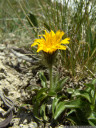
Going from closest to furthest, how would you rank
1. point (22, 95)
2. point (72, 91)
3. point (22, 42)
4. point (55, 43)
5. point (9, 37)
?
point (55, 43) < point (72, 91) < point (22, 95) < point (22, 42) < point (9, 37)

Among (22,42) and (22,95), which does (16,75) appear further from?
(22,42)

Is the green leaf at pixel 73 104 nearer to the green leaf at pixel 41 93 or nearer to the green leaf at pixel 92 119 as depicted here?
the green leaf at pixel 92 119

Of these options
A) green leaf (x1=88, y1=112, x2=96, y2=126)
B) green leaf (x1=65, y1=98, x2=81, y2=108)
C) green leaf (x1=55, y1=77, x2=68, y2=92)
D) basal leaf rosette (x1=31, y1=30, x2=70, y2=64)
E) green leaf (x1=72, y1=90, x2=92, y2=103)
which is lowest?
green leaf (x1=88, y1=112, x2=96, y2=126)

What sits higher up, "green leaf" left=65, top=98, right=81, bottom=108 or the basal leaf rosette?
the basal leaf rosette

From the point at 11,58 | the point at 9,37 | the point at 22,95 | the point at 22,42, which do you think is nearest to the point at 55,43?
the point at 22,95

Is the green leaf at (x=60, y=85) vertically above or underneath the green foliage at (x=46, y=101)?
above

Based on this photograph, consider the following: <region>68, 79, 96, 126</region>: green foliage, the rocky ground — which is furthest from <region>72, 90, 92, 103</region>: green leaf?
the rocky ground

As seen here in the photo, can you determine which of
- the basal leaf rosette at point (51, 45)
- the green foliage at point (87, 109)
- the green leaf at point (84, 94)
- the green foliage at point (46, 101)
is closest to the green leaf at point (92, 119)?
the green foliage at point (87, 109)

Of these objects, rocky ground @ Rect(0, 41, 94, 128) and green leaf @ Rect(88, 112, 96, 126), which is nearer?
green leaf @ Rect(88, 112, 96, 126)

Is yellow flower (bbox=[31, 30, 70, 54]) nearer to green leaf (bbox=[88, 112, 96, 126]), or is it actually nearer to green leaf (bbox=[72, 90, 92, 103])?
green leaf (bbox=[72, 90, 92, 103])
